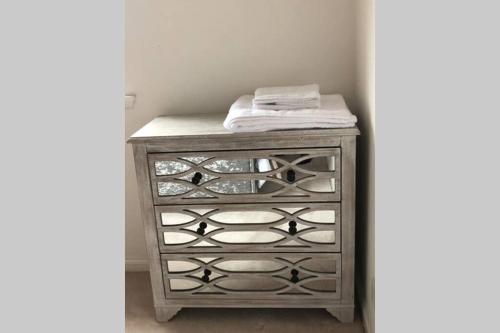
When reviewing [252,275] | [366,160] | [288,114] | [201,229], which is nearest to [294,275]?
[252,275]

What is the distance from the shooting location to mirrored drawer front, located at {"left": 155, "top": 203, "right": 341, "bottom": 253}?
1.69 meters

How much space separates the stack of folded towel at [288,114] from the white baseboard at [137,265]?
103 cm

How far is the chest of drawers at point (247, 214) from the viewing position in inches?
64.1

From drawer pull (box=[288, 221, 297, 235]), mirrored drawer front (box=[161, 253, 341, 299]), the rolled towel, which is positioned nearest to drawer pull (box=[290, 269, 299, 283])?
mirrored drawer front (box=[161, 253, 341, 299])

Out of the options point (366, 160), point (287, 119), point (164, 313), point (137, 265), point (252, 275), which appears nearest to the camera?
point (287, 119)

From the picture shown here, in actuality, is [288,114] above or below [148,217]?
above

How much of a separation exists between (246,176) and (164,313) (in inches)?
28.2

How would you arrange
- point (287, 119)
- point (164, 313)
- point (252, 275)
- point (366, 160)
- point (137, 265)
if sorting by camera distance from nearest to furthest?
point (287, 119) → point (366, 160) → point (252, 275) → point (164, 313) → point (137, 265)

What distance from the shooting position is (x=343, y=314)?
181cm

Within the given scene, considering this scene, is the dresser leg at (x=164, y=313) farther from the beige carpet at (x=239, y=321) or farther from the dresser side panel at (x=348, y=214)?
the dresser side panel at (x=348, y=214)

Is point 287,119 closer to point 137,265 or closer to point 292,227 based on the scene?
point 292,227

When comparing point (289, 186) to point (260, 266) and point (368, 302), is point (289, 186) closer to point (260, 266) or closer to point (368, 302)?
point (260, 266)

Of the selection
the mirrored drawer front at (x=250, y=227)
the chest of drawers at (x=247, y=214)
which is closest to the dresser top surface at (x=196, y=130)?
the chest of drawers at (x=247, y=214)

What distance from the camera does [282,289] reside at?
5.92 ft
